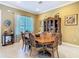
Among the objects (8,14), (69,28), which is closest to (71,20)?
(69,28)

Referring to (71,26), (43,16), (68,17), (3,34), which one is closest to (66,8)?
(68,17)

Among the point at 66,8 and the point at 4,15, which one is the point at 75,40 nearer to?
the point at 66,8

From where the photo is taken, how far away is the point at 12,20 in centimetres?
767

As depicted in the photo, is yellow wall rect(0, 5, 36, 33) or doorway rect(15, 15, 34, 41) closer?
yellow wall rect(0, 5, 36, 33)

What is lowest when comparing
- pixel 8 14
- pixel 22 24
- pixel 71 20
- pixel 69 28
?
pixel 69 28

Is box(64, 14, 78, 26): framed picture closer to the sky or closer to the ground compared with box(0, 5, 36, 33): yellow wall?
closer to the ground


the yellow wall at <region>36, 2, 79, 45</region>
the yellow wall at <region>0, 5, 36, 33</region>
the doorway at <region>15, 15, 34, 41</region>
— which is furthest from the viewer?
the doorway at <region>15, 15, 34, 41</region>

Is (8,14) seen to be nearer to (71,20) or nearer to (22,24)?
(22,24)

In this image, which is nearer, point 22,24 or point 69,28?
point 69,28

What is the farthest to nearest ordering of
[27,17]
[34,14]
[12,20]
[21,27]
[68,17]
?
[34,14] < [27,17] < [21,27] < [12,20] < [68,17]

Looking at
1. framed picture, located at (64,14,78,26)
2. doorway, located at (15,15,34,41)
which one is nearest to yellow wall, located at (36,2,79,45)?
framed picture, located at (64,14,78,26)

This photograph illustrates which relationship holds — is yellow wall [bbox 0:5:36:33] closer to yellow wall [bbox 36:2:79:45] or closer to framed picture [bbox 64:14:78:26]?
yellow wall [bbox 36:2:79:45]

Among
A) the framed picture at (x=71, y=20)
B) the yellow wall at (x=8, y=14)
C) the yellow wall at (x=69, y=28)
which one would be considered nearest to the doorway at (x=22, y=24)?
the yellow wall at (x=8, y=14)

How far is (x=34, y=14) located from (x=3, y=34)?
4.39 m
